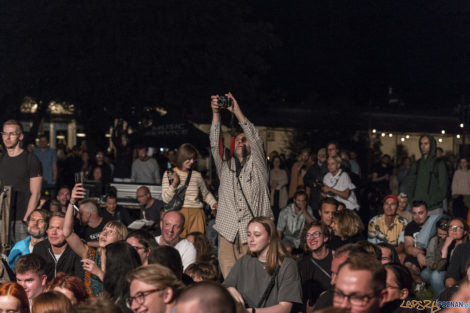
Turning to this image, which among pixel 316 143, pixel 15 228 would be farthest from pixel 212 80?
pixel 15 228

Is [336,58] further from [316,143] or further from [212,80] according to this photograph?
[212,80]

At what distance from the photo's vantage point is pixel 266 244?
6.35 m

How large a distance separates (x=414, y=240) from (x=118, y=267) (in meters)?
5.26

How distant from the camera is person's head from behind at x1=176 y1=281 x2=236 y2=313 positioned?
3449 mm

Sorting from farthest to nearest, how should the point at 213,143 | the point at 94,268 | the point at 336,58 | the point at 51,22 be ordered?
the point at 336,58 → the point at 51,22 → the point at 213,143 → the point at 94,268

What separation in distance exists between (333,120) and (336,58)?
58.4ft

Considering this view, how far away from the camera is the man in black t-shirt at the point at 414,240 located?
9406mm

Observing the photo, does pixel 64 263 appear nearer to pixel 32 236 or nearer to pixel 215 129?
pixel 32 236

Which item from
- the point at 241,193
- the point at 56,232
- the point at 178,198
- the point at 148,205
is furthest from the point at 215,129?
the point at 148,205

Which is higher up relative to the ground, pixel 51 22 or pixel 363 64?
pixel 363 64

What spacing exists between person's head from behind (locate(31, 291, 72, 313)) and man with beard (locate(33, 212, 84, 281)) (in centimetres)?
256

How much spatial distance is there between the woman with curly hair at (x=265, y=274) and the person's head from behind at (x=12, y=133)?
3.40m

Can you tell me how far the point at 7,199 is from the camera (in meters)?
8.33

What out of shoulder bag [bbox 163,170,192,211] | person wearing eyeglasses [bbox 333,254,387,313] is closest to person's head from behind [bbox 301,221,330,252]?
shoulder bag [bbox 163,170,192,211]
